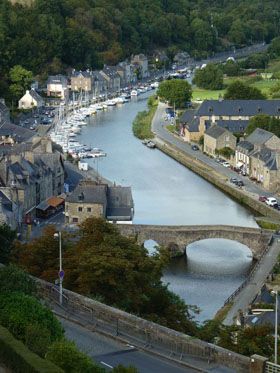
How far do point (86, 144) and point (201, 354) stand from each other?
29.7 m

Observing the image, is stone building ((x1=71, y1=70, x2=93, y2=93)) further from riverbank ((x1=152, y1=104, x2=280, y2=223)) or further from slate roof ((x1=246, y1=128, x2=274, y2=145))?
slate roof ((x1=246, y1=128, x2=274, y2=145))

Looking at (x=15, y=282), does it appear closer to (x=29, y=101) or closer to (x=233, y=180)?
(x=233, y=180)

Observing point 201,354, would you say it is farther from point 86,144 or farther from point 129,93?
point 129,93

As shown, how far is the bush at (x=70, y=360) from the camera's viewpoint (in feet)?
23.8

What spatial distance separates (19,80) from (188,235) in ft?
97.1

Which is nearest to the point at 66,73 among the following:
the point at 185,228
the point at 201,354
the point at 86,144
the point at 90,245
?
the point at 86,144

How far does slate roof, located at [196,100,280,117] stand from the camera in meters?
37.9

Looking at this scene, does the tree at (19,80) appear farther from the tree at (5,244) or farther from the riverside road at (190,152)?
the tree at (5,244)

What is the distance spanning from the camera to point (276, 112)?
3800 centimetres

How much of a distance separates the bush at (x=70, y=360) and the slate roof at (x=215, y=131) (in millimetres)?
26523

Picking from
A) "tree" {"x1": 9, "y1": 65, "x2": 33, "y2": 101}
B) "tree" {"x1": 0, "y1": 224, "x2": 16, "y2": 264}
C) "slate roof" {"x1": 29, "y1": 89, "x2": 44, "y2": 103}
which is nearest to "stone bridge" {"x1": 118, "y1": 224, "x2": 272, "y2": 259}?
"tree" {"x1": 0, "y1": 224, "x2": 16, "y2": 264}

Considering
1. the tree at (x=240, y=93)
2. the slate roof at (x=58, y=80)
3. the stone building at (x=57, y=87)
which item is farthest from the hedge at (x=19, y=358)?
the slate roof at (x=58, y=80)

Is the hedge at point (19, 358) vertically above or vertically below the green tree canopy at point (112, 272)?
above

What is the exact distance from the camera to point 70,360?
727 cm
